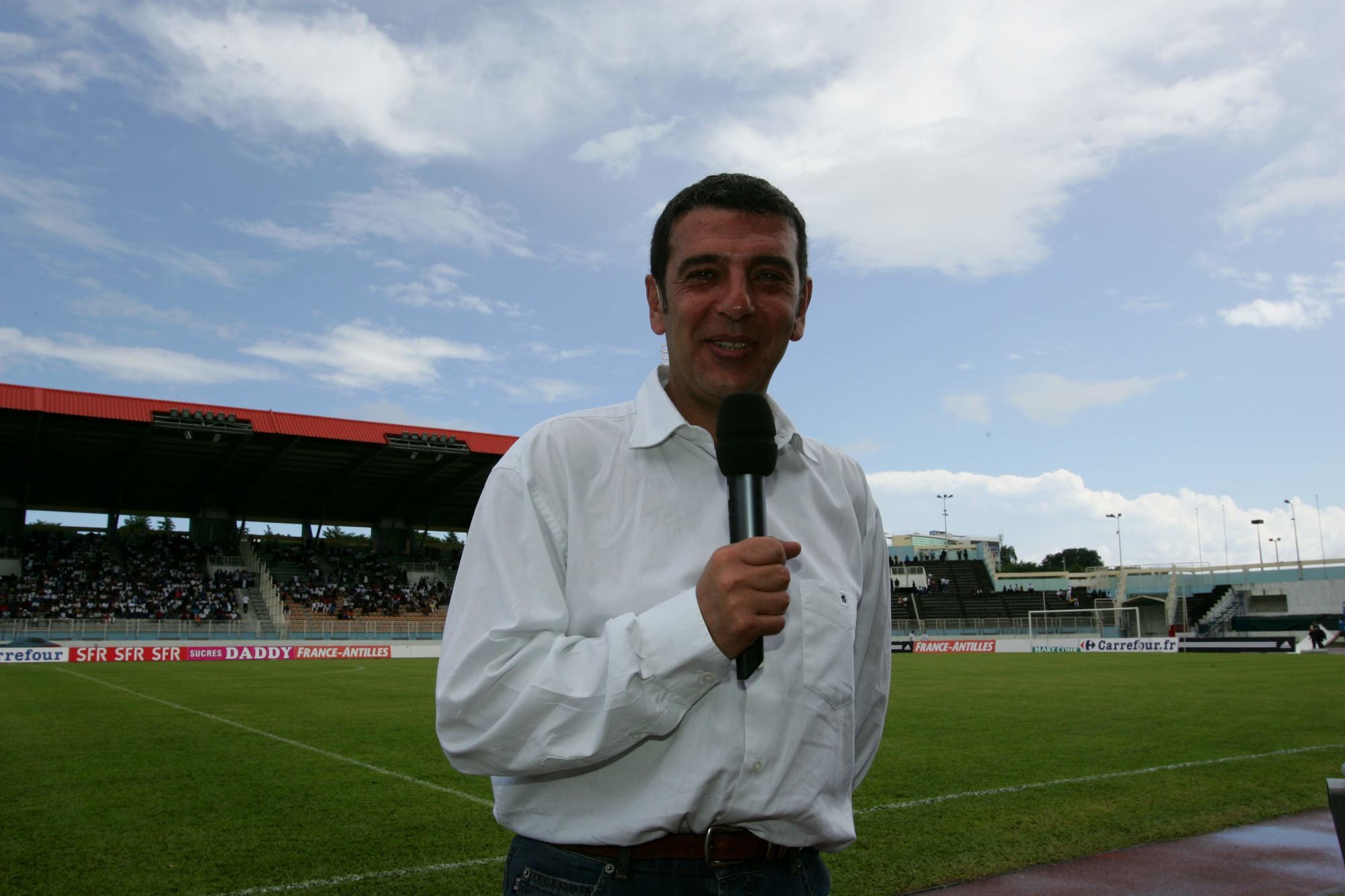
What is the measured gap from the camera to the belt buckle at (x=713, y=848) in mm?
1746

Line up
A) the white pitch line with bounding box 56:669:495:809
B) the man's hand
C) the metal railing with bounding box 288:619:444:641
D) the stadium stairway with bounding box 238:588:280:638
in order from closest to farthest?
the man's hand
the white pitch line with bounding box 56:669:495:809
the metal railing with bounding box 288:619:444:641
the stadium stairway with bounding box 238:588:280:638

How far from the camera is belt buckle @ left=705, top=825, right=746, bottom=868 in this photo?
175 cm

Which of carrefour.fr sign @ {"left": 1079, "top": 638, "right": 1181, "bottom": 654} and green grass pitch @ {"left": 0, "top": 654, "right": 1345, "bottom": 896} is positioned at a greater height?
green grass pitch @ {"left": 0, "top": 654, "right": 1345, "bottom": 896}

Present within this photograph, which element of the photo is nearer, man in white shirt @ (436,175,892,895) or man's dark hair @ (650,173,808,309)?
man in white shirt @ (436,175,892,895)

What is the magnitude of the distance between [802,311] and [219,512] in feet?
167

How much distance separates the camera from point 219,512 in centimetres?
4769

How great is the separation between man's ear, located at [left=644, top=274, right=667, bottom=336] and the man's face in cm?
9

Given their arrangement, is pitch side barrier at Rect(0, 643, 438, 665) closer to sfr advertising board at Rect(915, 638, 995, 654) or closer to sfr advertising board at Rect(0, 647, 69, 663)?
sfr advertising board at Rect(0, 647, 69, 663)

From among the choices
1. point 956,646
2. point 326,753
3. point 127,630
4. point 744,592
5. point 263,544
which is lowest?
point 956,646

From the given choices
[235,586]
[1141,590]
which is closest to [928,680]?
[235,586]

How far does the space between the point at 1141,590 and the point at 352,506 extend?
157ft

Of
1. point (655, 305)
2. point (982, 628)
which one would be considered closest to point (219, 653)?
point (982, 628)

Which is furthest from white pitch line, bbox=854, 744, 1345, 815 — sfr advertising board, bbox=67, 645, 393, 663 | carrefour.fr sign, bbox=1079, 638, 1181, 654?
sfr advertising board, bbox=67, 645, 393, 663

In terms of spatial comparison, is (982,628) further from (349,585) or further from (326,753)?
(326,753)
